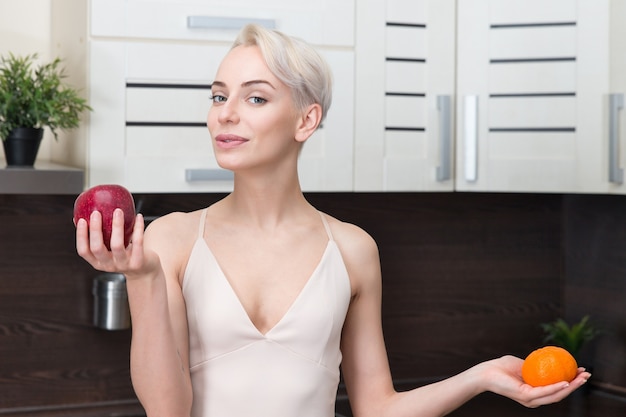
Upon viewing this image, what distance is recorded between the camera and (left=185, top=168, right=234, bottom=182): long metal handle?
84.4 inches

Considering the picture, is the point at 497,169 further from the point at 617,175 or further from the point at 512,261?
the point at 512,261

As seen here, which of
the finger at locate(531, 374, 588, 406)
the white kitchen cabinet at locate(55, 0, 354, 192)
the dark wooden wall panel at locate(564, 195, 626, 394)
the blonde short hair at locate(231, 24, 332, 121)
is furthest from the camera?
the dark wooden wall panel at locate(564, 195, 626, 394)

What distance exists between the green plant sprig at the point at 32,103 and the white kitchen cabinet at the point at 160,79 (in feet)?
0.16

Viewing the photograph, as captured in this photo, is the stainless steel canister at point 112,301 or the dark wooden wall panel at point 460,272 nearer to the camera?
the stainless steel canister at point 112,301

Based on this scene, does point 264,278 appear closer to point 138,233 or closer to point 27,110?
point 138,233

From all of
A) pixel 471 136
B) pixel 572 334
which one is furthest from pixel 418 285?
pixel 471 136

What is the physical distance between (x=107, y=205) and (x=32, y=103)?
892mm

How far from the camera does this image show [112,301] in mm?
2396

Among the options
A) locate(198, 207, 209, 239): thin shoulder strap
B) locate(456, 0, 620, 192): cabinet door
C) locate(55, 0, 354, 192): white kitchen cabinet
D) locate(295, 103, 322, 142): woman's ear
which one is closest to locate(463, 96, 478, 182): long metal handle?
locate(456, 0, 620, 192): cabinet door

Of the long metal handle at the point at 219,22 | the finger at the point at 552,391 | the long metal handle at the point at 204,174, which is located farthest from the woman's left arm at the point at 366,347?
the long metal handle at the point at 219,22

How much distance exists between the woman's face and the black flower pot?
2.32 feet

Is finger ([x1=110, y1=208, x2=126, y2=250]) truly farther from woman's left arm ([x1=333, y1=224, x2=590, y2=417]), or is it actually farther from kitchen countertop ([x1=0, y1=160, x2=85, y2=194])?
kitchen countertop ([x1=0, y1=160, x2=85, y2=194])

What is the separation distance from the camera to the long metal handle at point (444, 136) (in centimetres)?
237

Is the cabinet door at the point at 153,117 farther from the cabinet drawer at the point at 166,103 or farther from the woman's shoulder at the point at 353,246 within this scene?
the woman's shoulder at the point at 353,246
